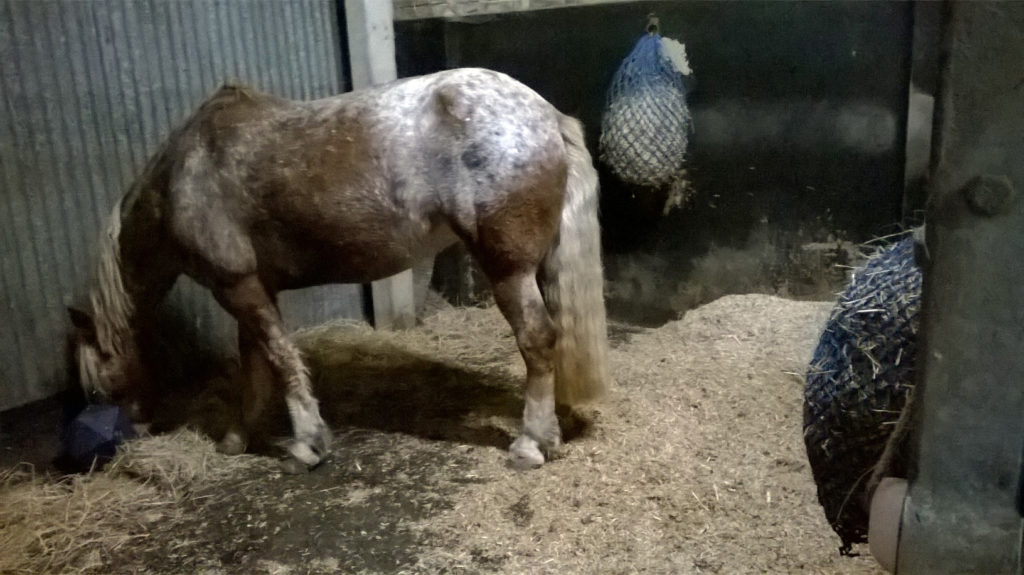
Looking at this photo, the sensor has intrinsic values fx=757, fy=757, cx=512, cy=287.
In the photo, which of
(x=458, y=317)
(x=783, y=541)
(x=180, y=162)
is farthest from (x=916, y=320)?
(x=458, y=317)

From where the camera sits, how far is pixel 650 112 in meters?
3.96

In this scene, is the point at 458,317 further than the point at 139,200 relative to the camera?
Yes

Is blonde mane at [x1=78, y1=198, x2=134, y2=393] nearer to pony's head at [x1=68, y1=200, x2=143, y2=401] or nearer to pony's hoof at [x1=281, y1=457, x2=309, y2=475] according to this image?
pony's head at [x1=68, y1=200, x2=143, y2=401]

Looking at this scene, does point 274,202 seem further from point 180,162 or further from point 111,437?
point 111,437

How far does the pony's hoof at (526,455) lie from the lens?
9.86 ft

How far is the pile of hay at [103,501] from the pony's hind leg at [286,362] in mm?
243

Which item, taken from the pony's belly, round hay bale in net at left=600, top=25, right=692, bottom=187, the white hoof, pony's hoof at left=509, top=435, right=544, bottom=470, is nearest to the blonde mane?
the pony's belly

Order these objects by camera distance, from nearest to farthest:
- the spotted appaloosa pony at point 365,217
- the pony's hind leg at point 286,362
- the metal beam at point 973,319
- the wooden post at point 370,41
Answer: the metal beam at point 973,319
the spotted appaloosa pony at point 365,217
the pony's hind leg at point 286,362
the wooden post at point 370,41

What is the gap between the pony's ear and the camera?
10.5ft

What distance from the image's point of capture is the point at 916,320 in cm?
126

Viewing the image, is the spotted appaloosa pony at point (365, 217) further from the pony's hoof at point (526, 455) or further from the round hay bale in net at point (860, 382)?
the round hay bale in net at point (860, 382)

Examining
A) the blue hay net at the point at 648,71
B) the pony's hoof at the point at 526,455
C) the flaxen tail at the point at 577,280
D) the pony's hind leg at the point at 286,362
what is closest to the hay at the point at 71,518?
the pony's hind leg at the point at 286,362

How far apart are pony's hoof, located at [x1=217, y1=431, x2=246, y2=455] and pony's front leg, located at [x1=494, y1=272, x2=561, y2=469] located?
1204 mm

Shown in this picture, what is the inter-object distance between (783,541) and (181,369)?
303 centimetres
